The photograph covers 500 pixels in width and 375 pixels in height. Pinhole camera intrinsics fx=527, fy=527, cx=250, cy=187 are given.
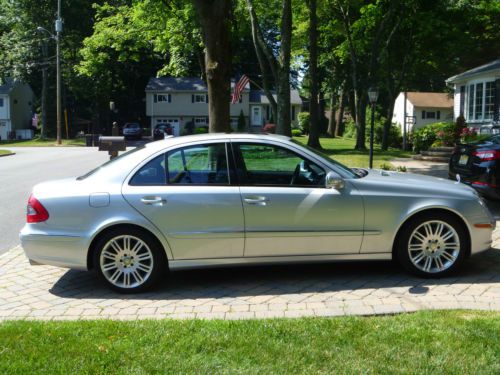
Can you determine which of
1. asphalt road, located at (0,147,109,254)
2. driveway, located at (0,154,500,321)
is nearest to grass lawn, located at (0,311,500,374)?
driveway, located at (0,154,500,321)

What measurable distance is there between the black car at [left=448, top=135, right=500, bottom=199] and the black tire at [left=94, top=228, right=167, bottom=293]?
17.1ft

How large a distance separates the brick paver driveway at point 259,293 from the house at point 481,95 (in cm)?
1809

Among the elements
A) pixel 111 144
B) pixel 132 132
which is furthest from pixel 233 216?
pixel 132 132

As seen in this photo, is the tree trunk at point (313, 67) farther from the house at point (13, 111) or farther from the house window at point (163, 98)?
the house at point (13, 111)

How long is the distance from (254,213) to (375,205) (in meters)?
1.24

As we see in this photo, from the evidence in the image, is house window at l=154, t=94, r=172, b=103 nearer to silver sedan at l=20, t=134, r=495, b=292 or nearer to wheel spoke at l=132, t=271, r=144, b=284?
silver sedan at l=20, t=134, r=495, b=292

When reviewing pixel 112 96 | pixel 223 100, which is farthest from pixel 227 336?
pixel 112 96

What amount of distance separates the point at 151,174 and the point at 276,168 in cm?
133

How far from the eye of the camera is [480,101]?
24.0 meters

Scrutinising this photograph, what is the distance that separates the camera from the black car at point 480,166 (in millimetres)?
8219

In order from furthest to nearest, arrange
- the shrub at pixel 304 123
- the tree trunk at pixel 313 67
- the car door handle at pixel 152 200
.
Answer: the shrub at pixel 304 123 → the tree trunk at pixel 313 67 → the car door handle at pixel 152 200

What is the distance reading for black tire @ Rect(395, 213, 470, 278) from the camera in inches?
215

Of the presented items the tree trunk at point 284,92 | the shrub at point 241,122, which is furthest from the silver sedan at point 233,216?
the shrub at point 241,122

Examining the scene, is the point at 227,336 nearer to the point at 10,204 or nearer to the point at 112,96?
the point at 10,204
